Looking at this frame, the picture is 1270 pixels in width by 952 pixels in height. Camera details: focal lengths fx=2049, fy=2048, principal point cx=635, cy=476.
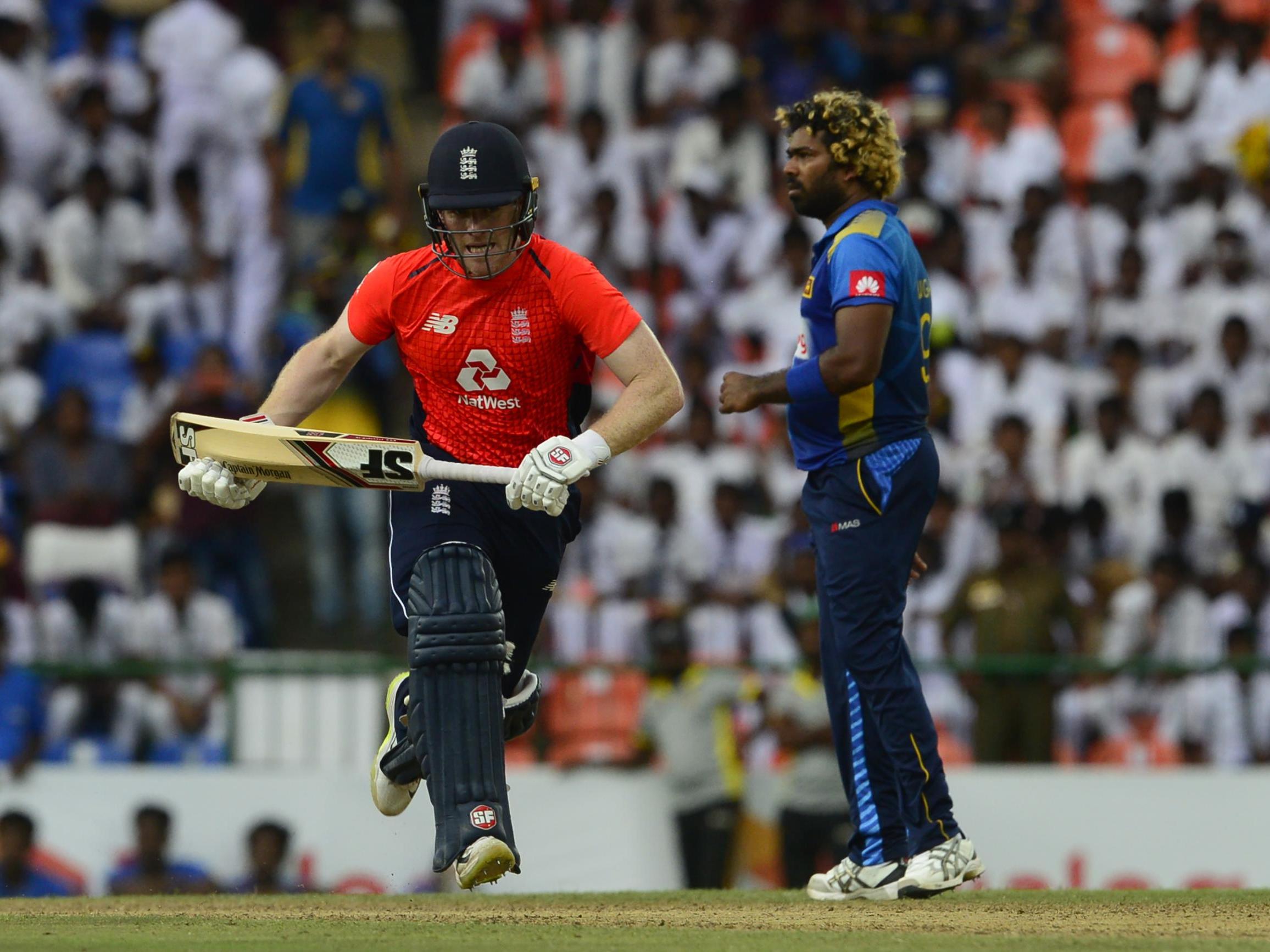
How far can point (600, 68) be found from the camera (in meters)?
15.3

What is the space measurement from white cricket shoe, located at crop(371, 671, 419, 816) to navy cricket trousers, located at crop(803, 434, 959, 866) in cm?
146

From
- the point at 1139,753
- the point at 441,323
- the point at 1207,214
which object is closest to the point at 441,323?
the point at 441,323

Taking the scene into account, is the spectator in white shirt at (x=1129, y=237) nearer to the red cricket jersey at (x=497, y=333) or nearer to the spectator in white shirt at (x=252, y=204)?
the spectator in white shirt at (x=252, y=204)

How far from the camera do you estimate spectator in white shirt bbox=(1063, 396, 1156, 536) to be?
41.2 feet

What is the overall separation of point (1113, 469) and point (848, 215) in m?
6.25

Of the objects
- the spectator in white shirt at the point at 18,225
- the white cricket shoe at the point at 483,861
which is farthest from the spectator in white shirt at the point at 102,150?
the white cricket shoe at the point at 483,861

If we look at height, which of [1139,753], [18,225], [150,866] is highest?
[18,225]

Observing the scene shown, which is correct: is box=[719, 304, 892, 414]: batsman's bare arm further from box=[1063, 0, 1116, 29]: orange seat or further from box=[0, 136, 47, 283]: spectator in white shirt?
box=[1063, 0, 1116, 29]: orange seat

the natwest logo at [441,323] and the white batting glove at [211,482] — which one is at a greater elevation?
the natwest logo at [441,323]

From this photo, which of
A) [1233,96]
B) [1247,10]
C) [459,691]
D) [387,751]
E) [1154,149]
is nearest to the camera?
[459,691]

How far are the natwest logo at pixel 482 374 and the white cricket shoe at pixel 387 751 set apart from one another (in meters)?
1.04

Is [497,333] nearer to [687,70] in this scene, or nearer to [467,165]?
[467,165]

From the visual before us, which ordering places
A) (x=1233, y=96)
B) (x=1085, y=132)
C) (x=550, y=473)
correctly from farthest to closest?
(x=1085, y=132)
(x=1233, y=96)
(x=550, y=473)

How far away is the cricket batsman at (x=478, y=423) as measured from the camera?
628 centimetres
